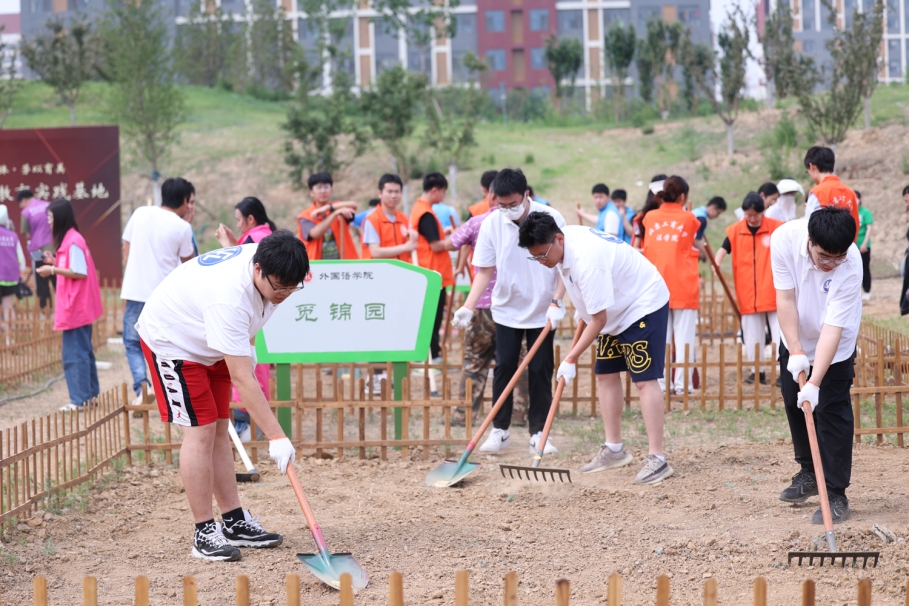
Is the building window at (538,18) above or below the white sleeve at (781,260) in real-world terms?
above

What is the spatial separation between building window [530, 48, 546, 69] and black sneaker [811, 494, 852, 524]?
162ft

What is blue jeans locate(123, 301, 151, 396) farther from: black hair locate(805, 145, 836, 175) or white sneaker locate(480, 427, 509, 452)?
black hair locate(805, 145, 836, 175)

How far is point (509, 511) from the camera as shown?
475 centimetres

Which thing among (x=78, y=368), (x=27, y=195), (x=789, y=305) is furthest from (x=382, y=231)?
(x=27, y=195)

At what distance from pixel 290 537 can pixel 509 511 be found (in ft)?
3.69

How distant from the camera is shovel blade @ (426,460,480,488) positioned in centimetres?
520

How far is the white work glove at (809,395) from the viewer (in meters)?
4.07

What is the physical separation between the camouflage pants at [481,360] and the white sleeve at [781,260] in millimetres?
2518

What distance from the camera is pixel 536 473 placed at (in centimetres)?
498

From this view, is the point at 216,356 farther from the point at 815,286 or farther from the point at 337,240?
the point at 337,240

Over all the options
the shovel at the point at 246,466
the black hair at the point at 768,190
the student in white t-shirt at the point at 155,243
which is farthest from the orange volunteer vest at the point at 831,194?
the student in white t-shirt at the point at 155,243

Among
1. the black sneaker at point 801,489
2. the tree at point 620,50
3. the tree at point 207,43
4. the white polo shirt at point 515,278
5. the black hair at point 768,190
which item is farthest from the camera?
the tree at point 207,43

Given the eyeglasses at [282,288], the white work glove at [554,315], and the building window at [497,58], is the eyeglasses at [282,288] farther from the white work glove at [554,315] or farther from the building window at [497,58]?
the building window at [497,58]

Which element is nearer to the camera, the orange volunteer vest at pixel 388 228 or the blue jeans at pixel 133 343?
the blue jeans at pixel 133 343
